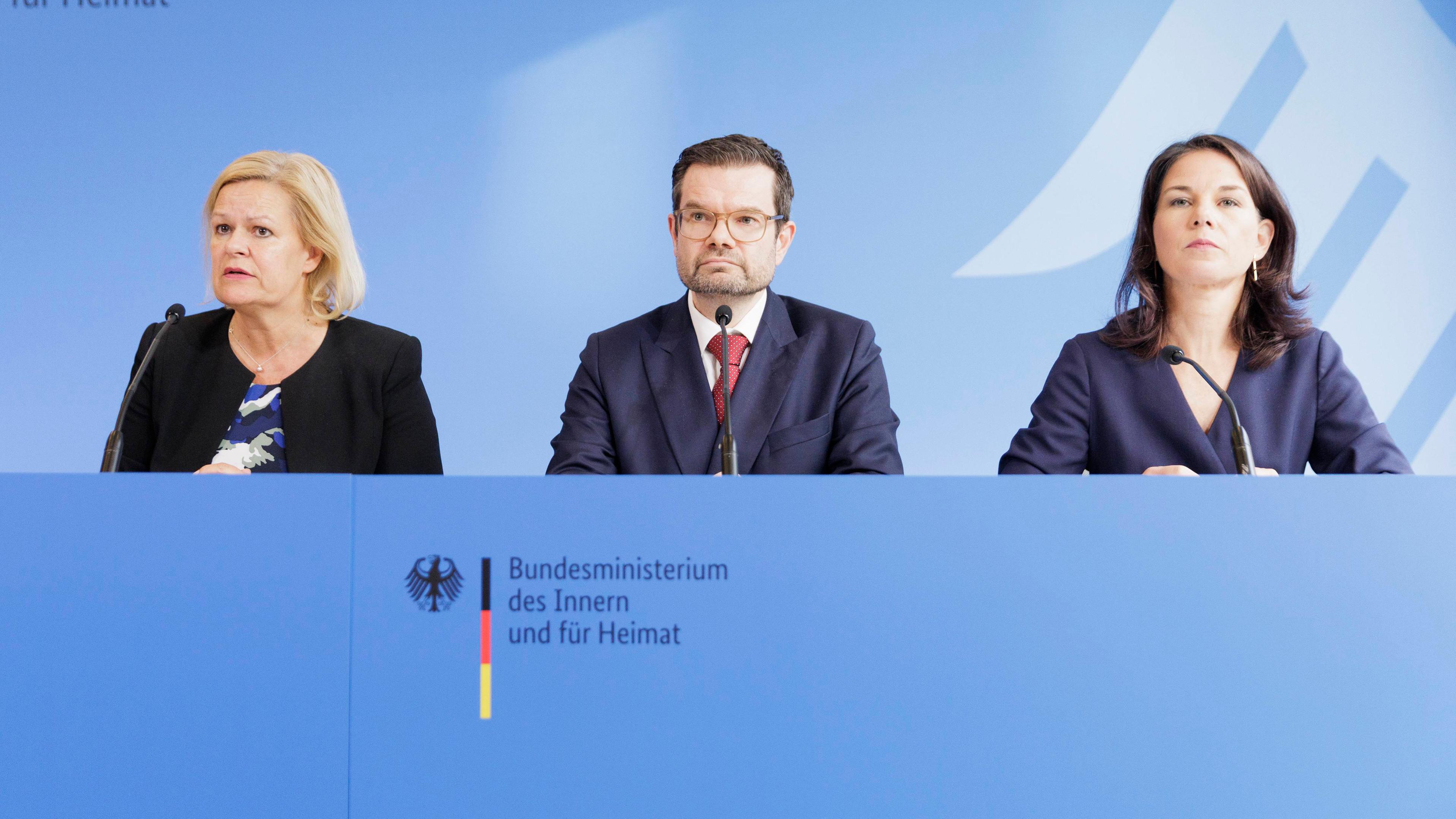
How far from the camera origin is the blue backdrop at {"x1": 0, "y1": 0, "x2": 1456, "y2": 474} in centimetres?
331

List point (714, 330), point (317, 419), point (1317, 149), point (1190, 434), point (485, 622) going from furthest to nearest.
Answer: point (1317, 149)
point (714, 330)
point (317, 419)
point (1190, 434)
point (485, 622)

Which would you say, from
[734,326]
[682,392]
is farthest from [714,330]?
[682,392]

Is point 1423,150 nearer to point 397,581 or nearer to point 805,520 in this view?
point 805,520

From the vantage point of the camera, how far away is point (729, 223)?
7.27ft

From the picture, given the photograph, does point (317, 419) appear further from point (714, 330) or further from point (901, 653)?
point (901, 653)

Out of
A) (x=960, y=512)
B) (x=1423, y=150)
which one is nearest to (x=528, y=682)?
(x=960, y=512)

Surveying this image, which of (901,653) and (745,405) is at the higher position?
(745,405)

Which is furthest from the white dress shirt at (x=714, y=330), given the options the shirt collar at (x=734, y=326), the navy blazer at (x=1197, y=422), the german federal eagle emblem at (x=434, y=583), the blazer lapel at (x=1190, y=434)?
the german federal eagle emblem at (x=434, y=583)

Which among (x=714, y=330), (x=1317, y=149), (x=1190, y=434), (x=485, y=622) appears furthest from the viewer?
(x=1317, y=149)

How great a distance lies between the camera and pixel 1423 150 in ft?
11.0

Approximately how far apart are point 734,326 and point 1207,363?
1024 millimetres

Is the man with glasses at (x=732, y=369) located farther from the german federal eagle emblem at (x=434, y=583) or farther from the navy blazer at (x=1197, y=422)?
the german federal eagle emblem at (x=434, y=583)

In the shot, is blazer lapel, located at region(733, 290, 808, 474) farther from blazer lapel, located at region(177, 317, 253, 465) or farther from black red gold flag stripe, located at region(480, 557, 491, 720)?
blazer lapel, located at region(177, 317, 253, 465)

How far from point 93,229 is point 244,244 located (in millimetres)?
1540
